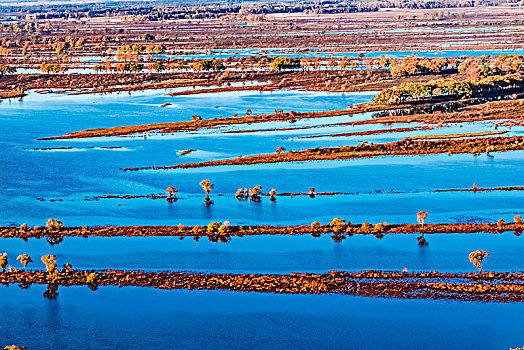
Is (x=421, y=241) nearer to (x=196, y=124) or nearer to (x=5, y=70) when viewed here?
(x=196, y=124)

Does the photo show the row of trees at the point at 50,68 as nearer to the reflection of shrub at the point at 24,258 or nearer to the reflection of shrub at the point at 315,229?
the reflection of shrub at the point at 24,258

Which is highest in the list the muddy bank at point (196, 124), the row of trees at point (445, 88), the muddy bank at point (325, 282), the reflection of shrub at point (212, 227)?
the row of trees at point (445, 88)

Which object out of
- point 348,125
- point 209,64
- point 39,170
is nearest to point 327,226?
point 39,170

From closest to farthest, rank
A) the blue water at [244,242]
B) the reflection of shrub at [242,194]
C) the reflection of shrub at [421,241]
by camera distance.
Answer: the blue water at [244,242] < the reflection of shrub at [421,241] < the reflection of shrub at [242,194]

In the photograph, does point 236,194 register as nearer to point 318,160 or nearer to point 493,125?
point 318,160

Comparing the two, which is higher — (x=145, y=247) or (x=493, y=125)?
(x=493, y=125)

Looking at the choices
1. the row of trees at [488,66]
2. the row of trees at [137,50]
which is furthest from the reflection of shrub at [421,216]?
the row of trees at [137,50]
